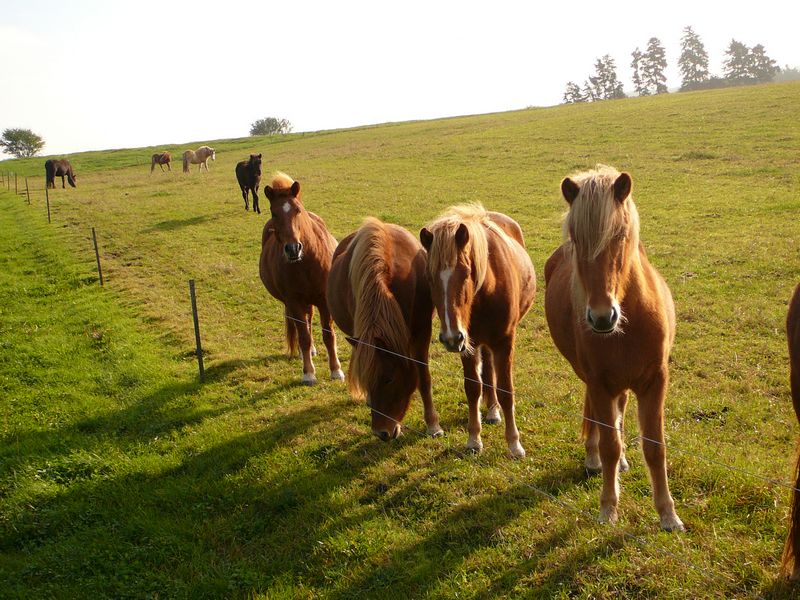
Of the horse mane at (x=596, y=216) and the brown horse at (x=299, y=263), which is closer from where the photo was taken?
the horse mane at (x=596, y=216)

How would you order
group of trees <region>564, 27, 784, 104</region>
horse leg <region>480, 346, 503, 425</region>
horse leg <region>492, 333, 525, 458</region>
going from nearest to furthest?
horse leg <region>492, 333, 525, 458</region> < horse leg <region>480, 346, 503, 425</region> < group of trees <region>564, 27, 784, 104</region>

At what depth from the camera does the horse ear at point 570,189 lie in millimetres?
3668

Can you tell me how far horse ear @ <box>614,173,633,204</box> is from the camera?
3.59 m

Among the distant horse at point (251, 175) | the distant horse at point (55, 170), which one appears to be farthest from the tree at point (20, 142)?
the distant horse at point (251, 175)

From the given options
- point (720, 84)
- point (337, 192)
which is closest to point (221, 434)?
point (337, 192)

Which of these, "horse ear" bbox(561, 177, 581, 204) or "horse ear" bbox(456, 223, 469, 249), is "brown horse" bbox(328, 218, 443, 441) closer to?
"horse ear" bbox(456, 223, 469, 249)

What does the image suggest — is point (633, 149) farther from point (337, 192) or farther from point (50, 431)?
point (50, 431)

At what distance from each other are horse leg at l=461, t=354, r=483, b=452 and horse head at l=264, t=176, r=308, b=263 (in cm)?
286

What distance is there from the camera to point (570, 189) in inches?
146

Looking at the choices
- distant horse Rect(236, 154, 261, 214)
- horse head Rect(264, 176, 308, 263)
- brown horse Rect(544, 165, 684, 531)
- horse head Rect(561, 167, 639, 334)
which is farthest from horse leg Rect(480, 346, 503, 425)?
distant horse Rect(236, 154, 261, 214)

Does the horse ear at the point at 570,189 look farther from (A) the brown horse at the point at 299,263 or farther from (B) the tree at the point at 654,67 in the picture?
(B) the tree at the point at 654,67

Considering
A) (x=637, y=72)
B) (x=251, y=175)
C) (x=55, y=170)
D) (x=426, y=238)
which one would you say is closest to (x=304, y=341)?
(x=426, y=238)

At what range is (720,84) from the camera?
3209 inches

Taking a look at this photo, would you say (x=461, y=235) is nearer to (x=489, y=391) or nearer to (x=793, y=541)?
(x=489, y=391)
